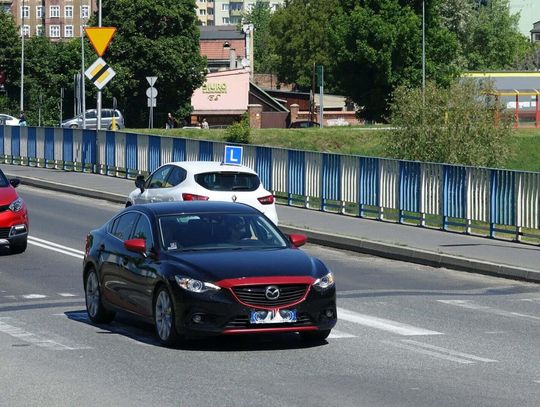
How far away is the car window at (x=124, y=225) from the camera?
14.3 metres

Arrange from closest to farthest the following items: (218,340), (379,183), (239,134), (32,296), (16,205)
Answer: (218,340) < (32,296) < (16,205) < (379,183) < (239,134)

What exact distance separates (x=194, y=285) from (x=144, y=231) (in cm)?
160

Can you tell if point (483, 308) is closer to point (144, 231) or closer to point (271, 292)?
point (144, 231)

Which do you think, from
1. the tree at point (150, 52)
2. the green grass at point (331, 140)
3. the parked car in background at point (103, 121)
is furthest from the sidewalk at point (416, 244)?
the tree at point (150, 52)

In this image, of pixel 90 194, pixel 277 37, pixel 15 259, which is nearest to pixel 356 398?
pixel 15 259

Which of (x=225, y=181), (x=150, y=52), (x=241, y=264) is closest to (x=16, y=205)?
(x=225, y=181)

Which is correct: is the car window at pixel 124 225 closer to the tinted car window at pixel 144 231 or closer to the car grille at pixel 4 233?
the tinted car window at pixel 144 231

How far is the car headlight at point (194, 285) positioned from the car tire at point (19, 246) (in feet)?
35.5

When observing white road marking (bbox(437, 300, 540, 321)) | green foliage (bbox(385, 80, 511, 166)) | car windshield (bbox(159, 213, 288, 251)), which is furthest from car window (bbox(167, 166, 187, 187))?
green foliage (bbox(385, 80, 511, 166))

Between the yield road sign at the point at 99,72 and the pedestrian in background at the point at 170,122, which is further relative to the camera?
the pedestrian in background at the point at 170,122

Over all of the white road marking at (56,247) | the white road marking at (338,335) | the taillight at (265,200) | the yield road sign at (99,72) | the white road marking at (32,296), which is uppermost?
the yield road sign at (99,72)

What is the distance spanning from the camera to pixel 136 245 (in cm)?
1342

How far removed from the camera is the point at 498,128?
49156 mm

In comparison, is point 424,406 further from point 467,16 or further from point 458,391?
point 467,16
